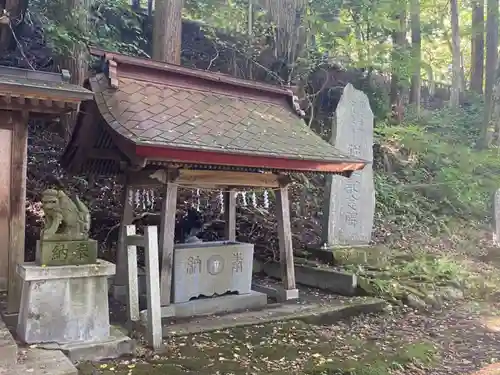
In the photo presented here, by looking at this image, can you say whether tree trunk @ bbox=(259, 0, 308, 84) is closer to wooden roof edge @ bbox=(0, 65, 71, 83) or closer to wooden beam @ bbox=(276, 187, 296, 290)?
Result: wooden beam @ bbox=(276, 187, 296, 290)

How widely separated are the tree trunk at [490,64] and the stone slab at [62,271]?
604 inches

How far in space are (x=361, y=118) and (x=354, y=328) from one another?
462 cm

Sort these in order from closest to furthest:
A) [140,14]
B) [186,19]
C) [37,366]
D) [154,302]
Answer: [37,366], [154,302], [140,14], [186,19]

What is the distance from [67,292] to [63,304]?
130mm

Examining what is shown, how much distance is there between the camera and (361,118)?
998cm

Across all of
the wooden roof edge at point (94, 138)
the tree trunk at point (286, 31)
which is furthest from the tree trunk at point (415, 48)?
the wooden roof edge at point (94, 138)

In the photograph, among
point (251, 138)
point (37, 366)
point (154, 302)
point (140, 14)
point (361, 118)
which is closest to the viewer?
point (37, 366)

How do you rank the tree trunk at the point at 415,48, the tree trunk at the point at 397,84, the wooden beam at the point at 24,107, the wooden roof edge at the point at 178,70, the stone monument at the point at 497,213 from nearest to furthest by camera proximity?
1. the wooden beam at the point at 24,107
2. the wooden roof edge at the point at 178,70
3. the stone monument at the point at 497,213
4. the tree trunk at the point at 415,48
5. the tree trunk at the point at 397,84

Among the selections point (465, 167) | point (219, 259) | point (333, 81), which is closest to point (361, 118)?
point (219, 259)

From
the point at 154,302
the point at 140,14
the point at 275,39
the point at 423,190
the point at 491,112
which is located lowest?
the point at 154,302

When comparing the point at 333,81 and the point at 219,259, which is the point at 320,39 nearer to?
the point at 333,81

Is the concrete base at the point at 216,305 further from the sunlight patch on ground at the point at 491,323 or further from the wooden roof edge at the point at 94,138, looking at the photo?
the sunlight patch on ground at the point at 491,323

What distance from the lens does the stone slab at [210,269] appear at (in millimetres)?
7375

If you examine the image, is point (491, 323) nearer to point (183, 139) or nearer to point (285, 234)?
point (285, 234)
